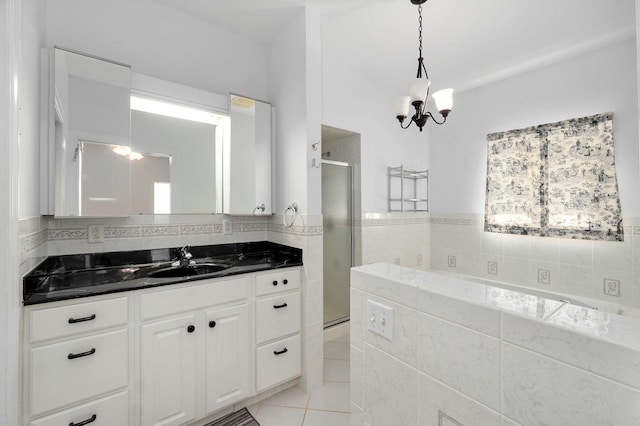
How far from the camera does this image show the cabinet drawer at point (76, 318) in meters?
1.20

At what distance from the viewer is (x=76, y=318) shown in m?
1.28

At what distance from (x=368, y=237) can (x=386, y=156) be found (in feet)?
3.13

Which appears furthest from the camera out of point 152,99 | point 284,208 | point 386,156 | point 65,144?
point 386,156

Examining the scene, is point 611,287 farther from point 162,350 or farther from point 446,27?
point 162,350

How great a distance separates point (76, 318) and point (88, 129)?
1.08 meters

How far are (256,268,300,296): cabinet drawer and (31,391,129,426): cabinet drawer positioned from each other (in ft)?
2.79

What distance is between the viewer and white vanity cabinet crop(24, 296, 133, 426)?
1.20m

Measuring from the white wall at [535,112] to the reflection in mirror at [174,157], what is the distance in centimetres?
260

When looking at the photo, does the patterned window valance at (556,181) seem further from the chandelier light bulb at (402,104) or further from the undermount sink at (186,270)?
the undermount sink at (186,270)

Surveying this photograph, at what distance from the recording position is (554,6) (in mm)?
1935

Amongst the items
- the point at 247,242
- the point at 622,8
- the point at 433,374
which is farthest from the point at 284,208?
Result: the point at 622,8

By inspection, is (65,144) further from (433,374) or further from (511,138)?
(511,138)

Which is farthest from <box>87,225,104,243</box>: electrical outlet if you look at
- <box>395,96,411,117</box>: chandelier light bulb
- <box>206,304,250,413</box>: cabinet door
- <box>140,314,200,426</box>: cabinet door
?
<box>395,96,411,117</box>: chandelier light bulb

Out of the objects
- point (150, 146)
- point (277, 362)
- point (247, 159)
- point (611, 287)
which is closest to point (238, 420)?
point (277, 362)
